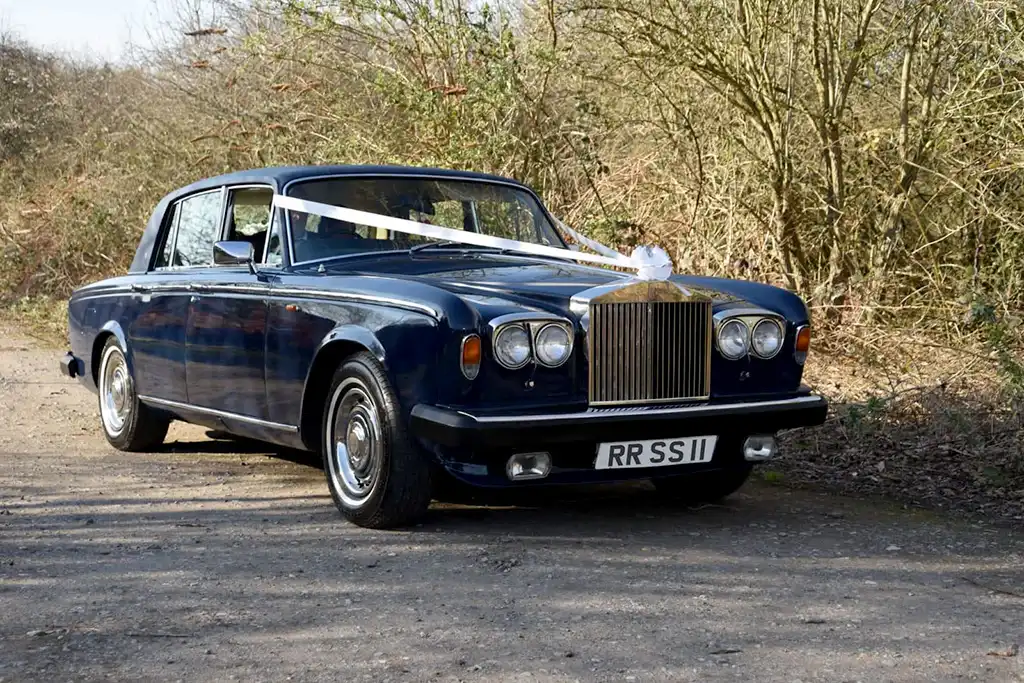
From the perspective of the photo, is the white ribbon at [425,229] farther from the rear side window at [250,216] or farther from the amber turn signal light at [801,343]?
the amber turn signal light at [801,343]

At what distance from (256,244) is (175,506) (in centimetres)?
150

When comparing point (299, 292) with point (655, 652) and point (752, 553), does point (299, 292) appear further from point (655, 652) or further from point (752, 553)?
point (655, 652)

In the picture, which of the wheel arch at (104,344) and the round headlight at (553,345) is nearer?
the round headlight at (553,345)

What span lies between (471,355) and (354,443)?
856mm

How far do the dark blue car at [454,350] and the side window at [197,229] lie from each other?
67mm

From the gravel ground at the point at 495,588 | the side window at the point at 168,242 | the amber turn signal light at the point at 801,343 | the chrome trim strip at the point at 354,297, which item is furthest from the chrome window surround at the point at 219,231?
the amber turn signal light at the point at 801,343

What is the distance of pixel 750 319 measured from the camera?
5.72 m

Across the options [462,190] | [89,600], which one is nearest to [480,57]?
[462,190]

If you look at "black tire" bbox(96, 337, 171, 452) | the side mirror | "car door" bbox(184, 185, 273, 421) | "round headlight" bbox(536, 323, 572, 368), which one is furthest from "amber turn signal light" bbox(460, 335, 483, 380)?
"black tire" bbox(96, 337, 171, 452)

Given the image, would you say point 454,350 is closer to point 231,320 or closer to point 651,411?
point 651,411

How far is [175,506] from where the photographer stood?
19.9ft

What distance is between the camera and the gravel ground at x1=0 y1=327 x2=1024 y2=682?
Result: 378 cm

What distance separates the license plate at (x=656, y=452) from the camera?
5359mm

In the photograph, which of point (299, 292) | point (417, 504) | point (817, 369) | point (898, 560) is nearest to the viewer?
point (898, 560)
